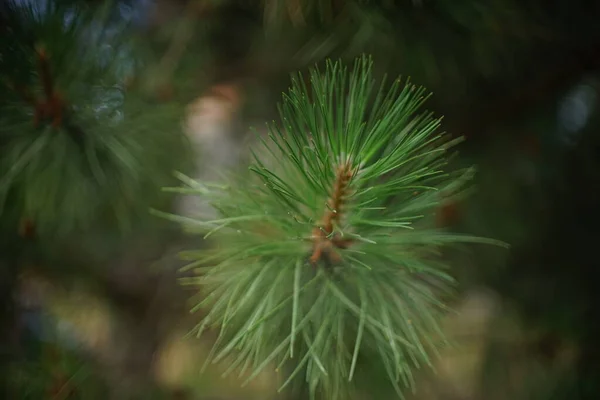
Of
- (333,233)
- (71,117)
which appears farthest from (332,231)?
(71,117)

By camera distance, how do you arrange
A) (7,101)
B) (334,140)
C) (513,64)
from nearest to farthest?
(334,140), (7,101), (513,64)

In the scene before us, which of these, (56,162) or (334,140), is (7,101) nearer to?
(56,162)

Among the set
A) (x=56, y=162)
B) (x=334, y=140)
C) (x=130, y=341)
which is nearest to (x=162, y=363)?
(x=130, y=341)

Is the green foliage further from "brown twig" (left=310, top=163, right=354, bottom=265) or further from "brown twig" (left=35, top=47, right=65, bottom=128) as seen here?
"brown twig" (left=310, top=163, right=354, bottom=265)

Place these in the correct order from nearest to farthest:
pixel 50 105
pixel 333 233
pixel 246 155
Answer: pixel 333 233 < pixel 50 105 < pixel 246 155

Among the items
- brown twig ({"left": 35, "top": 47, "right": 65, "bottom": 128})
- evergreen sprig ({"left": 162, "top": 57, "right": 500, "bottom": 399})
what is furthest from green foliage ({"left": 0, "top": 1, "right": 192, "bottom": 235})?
evergreen sprig ({"left": 162, "top": 57, "right": 500, "bottom": 399})

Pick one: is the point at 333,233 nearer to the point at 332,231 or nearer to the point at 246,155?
the point at 332,231

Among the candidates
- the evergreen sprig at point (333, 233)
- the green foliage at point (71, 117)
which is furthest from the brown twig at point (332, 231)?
the green foliage at point (71, 117)
